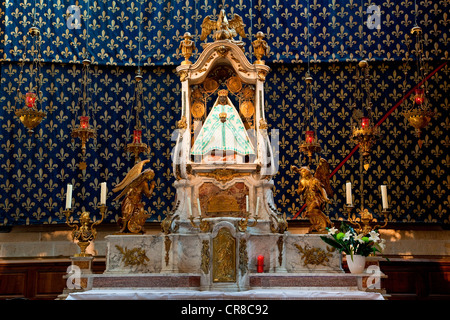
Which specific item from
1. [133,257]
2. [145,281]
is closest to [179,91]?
[133,257]

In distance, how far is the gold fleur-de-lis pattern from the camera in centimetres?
997

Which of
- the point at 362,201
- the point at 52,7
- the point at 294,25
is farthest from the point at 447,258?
the point at 52,7

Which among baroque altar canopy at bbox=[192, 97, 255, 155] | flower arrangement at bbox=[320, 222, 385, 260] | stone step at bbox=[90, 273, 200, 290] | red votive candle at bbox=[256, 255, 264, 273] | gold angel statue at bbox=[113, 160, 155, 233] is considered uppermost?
baroque altar canopy at bbox=[192, 97, 255, 155]

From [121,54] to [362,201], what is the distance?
5.52 m

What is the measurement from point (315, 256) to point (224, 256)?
1.38m

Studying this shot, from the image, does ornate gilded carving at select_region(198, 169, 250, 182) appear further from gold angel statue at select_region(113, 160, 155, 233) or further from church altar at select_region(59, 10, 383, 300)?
gold angel statue at select_region(113, 160, 155, 233)

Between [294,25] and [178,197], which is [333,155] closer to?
[294,25]

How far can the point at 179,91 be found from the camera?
10.4m

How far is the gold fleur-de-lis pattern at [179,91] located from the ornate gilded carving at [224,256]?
327 centimetres

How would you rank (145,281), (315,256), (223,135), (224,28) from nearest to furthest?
(145,281)
(315,256)
(223,135)
(224,28)

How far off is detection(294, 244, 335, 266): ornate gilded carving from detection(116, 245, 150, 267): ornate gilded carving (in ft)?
7.21

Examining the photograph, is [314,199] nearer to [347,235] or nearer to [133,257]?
[347,235]

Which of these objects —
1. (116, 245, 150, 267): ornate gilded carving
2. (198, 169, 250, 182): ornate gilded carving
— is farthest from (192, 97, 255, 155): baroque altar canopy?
(116, 245, 150, 267): ornate gilded carving

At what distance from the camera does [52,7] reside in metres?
10.5
